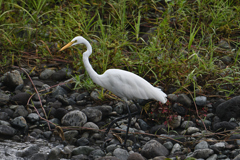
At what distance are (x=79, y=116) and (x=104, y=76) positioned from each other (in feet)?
1.97

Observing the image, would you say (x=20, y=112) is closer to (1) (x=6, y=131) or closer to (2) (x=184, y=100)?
(1) (x=6, y=131)

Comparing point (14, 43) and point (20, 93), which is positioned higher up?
point (14, 43)

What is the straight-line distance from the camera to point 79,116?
13.2 feet

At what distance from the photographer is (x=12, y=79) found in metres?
4.74

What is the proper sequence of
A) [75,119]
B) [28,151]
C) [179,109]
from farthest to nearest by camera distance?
[179,109]
[75,119]
[28,151]

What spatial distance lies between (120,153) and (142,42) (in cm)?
246

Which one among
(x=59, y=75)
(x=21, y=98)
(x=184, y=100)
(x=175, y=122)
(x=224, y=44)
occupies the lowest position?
(x=175, y=122)

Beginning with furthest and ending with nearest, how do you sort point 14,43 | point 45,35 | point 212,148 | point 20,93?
point 45,35, point 14,43, point 20,93, point 212,148

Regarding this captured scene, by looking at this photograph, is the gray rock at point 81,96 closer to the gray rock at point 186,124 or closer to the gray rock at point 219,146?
the gray rock at point 186,124

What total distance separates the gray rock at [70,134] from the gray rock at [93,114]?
12.6 inches

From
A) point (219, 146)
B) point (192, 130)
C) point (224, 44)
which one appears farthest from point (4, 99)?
point (224, 44)

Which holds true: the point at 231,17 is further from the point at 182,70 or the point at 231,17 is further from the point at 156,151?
the point at 156,151

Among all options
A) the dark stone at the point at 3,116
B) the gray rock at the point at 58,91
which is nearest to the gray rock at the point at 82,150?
the dark stone at the point at 3,116

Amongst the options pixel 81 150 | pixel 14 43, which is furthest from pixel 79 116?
pixel 14 43
